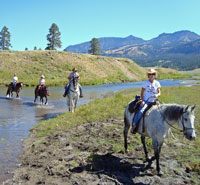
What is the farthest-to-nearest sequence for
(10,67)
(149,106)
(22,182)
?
(10,67) → (149,106) → (22,182)

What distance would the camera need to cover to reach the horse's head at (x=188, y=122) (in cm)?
581

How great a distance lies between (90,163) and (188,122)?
3243 millimetres

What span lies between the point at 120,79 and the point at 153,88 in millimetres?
61869

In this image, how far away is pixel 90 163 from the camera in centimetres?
701

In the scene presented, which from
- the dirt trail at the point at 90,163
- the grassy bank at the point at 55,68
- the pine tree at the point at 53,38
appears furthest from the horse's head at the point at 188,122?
the pine tree at the point at 53,38

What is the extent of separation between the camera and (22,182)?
235 inches

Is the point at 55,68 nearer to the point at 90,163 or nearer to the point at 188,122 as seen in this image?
the point at 90,163

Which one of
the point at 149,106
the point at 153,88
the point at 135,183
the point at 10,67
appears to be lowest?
the point at 135,183

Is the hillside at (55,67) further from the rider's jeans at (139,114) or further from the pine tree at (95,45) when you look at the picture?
the rider's jeans at (139,114)

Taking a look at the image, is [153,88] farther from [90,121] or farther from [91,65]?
[91,65]

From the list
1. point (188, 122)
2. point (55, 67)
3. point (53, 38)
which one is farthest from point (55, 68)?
point (188, 122)

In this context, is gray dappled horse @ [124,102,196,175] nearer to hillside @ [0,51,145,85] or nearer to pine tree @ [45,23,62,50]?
hillside @ [0,51,145,85]

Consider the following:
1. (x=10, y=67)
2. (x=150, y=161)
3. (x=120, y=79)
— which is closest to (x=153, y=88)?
(x=150, y=161)

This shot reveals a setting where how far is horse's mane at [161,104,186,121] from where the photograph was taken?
624 centimetres
